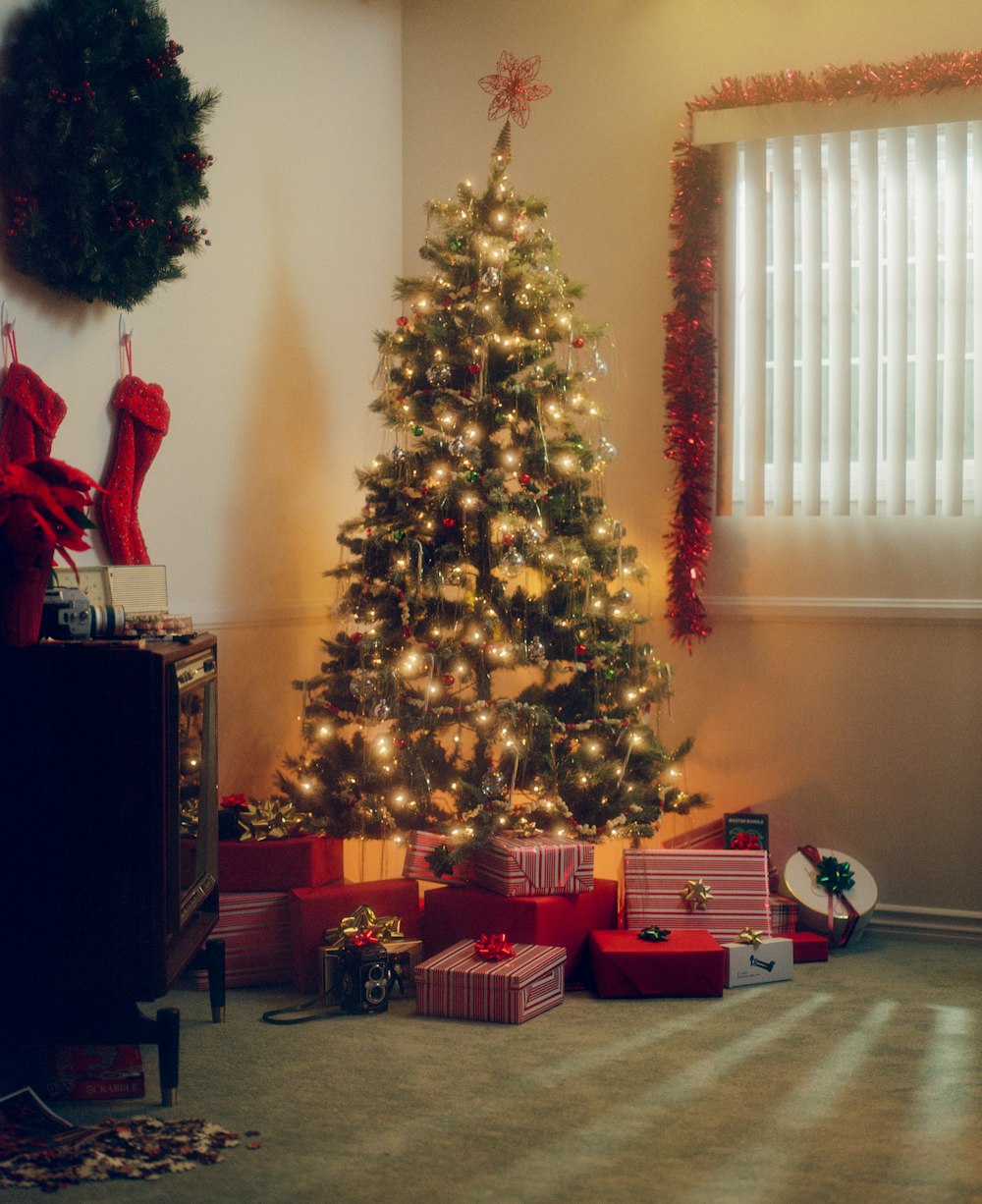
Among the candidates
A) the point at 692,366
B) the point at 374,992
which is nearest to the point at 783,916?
the point at 374,992

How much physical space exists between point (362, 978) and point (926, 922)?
2032 mm

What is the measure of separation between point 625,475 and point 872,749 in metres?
1.31

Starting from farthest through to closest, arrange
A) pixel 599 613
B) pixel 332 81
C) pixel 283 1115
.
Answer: pixel 332 81, pixel 599 613, pixel 283 1115

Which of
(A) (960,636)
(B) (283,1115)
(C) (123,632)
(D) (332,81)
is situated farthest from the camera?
(D) (332,81)

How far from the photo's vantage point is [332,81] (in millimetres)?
4672

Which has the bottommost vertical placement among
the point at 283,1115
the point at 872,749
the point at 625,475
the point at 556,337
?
the point at 283,1115

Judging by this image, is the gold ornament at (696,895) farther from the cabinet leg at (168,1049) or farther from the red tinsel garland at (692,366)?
the cabinet leg at (168,1049)

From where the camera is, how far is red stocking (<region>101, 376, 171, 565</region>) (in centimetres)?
354

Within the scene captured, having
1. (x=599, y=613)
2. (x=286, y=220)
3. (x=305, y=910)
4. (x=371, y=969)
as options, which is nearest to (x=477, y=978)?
(x=371, y=969)

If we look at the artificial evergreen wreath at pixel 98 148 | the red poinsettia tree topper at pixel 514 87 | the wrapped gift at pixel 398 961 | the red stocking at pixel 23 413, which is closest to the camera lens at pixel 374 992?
the wrapped gift at pixel 398 961

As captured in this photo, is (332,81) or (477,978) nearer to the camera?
(477,978)

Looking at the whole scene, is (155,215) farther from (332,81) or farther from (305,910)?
(305,910)

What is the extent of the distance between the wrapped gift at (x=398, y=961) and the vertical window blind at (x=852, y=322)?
6.46 feet

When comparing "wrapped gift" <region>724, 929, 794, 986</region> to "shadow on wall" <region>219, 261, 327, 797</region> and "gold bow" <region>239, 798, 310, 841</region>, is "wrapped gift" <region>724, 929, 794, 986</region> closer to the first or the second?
"gold bow" <region>239, 798, 310, 841</region>
